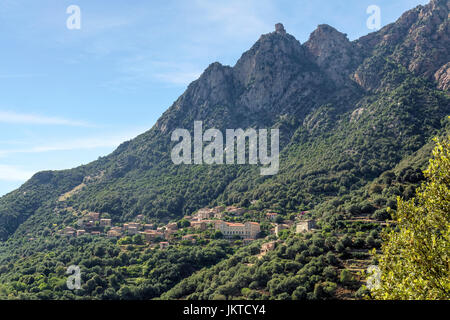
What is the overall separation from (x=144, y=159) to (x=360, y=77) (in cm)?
8392

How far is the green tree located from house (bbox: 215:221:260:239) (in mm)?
54138

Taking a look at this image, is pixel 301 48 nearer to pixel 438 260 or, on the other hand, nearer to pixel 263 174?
pixel 263 174

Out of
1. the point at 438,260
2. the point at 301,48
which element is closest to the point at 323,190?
the point at 438,260

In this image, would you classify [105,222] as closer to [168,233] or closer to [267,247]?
[168,233]

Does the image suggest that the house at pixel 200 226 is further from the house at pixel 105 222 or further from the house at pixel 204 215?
the house at pixel 105 222

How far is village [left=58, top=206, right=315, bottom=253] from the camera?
6481cm

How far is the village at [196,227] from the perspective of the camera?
64.8 metres

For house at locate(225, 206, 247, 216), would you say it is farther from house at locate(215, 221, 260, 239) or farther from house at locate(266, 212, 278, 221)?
house at locate(215, 221, 260, 239)

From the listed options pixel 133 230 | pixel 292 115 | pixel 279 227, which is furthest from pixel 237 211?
pixel 292 115

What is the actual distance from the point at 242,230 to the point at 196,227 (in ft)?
38.8

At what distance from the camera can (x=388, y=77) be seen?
11388 centimetres

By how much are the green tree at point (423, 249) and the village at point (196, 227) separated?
38.0 meters

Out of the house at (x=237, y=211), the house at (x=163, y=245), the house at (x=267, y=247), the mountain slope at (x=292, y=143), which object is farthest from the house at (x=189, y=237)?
the house at (x=267, y=247)
